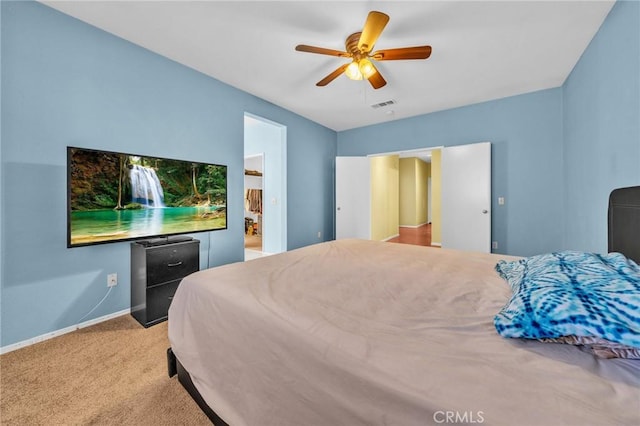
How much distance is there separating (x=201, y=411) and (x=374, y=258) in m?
1.41

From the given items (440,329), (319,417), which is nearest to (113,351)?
(319,417)

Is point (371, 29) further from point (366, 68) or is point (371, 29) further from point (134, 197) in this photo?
point (134, 197)

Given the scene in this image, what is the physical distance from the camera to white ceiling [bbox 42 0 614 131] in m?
2.06

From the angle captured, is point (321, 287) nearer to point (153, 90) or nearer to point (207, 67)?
point (153, 90)

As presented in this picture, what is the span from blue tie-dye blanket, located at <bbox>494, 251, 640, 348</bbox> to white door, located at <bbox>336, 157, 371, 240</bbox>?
4.24 metres

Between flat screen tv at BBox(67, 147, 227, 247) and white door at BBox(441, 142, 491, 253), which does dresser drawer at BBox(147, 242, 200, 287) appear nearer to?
flat screen tv at BBox(67, 147, 227, 247)

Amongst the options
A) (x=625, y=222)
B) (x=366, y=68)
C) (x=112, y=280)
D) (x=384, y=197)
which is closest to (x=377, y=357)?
(x=625, y=222)

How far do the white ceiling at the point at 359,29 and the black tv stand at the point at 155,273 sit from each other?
204cm

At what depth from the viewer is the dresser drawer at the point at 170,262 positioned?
2270 millimetres

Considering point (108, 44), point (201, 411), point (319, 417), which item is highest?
point (108, 44)

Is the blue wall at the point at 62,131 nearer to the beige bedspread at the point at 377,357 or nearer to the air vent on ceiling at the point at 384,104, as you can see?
the beige bedspread at the point at 377,357

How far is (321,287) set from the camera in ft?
4.27

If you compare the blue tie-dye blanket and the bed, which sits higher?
the blue tie-dye blanket

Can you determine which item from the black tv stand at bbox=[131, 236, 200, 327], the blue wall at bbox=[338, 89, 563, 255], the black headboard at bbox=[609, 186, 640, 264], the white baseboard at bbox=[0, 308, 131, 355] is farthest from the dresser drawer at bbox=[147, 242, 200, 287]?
the blue wall at bbox=[338, 89, 563, 255]
